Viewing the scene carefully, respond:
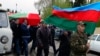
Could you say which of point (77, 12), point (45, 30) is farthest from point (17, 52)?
point (77, 12)

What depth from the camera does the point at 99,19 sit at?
9.09 m

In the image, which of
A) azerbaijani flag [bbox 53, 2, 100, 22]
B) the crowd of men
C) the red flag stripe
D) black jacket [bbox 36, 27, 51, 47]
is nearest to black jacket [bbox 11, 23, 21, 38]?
the crowd of men

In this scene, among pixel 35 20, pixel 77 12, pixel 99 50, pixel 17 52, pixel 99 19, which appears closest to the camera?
pixel 99 19

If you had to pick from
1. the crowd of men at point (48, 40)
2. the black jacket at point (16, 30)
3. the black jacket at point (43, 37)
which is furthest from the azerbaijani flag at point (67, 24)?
the black jacket at point (16, 30)

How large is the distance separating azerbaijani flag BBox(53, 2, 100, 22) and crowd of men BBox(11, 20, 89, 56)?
0.64 metres

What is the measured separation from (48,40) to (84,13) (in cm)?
380

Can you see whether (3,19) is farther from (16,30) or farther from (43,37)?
(16,30)

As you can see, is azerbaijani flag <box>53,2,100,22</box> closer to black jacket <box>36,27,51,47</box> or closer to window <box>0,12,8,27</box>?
window <box>0,12,8,27</box>

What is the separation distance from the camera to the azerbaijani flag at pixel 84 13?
358 inches

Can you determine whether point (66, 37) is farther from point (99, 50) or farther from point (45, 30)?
point (99, 50)

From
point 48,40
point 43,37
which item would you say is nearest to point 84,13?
point 43,37

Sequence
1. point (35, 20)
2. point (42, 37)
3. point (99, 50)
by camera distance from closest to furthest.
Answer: point (42, 37), point (35, 20), point (99, 50)

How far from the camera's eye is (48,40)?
1314 centimetres

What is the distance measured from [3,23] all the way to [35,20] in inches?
A: 304
